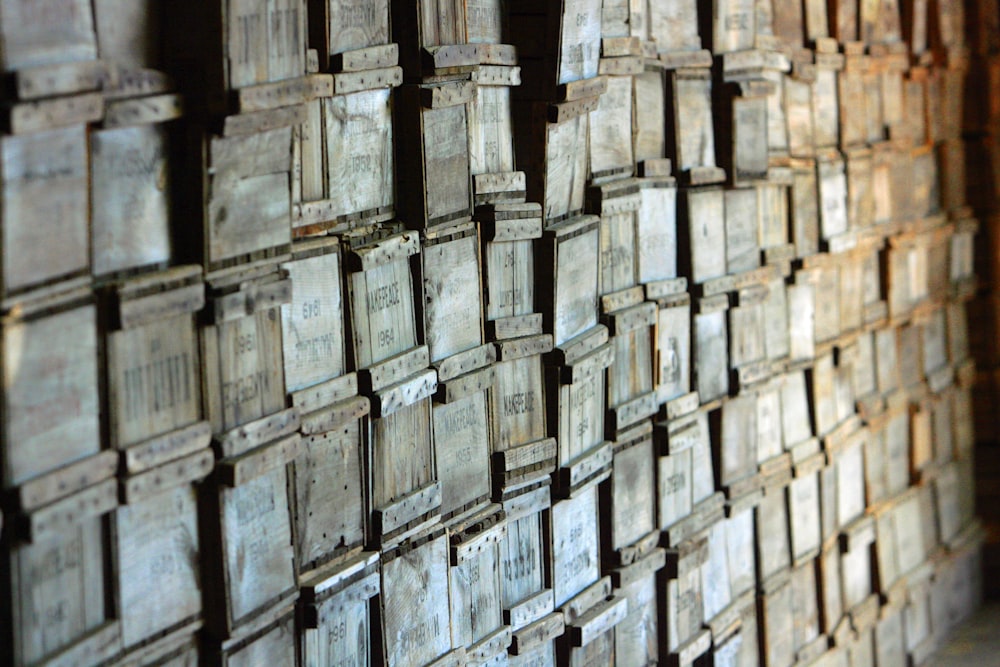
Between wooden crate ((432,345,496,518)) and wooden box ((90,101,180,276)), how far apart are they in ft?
4.31

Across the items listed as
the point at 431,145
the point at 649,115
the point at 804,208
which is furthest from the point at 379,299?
the point at 804,208

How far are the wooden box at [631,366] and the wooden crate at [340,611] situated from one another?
1.60 meters

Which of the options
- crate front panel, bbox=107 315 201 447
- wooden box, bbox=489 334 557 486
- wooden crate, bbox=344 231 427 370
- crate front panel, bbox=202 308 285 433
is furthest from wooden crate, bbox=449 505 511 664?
crate front panel, bbox=107 315 201 447

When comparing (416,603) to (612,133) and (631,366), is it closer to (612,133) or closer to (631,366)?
(631,366)

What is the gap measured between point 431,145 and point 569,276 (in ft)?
3.15

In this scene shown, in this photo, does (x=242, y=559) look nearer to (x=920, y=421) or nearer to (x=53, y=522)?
(x=53, y=522)

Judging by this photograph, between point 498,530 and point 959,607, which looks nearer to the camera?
point 498,530

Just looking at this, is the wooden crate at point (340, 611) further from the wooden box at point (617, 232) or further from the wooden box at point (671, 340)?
the wooden box at point (671, 340)

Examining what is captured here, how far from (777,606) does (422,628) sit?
2900mm

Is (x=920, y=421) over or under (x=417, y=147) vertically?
under

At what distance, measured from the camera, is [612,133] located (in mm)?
5461

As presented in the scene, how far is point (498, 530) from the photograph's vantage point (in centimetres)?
487

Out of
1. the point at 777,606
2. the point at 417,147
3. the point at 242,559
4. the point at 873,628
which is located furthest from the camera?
the point at 873,628

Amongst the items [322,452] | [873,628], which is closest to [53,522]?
[322,452]
